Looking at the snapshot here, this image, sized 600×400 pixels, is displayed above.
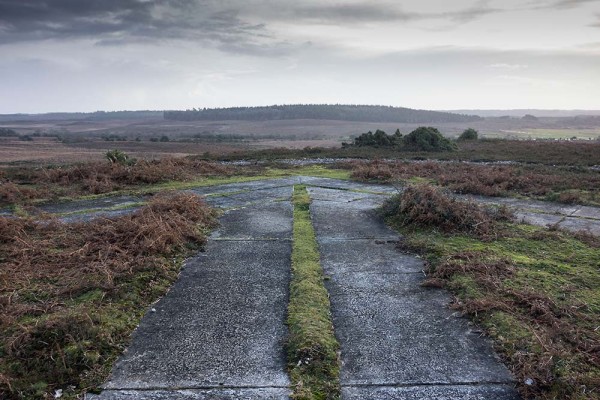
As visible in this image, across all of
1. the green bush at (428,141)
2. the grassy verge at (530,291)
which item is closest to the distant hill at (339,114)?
the green bush at (428,141)

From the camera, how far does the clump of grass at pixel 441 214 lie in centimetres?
761

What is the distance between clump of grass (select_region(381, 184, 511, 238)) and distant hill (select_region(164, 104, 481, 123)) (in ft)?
329

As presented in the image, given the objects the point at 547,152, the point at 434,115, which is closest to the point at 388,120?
the point at 434,115

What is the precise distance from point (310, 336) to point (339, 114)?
11045cm

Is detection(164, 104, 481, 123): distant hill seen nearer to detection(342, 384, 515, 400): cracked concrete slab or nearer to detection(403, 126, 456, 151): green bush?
detection(403, 126, 456, 151): green bush

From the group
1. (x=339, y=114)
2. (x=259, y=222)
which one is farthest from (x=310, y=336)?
(x=339, y=114)

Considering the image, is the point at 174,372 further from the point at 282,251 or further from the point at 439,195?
the point at 439,195

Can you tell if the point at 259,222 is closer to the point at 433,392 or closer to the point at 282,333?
the point at 282,333

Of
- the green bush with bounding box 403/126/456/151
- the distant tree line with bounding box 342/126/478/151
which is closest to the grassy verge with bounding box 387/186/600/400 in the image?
the green bush with bounding box 403/126/456/151

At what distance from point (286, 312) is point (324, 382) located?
1284 millimetres

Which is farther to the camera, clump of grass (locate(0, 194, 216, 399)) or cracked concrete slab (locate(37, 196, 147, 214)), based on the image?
cracked concrete slab (locate(37, 196, 147, 214))

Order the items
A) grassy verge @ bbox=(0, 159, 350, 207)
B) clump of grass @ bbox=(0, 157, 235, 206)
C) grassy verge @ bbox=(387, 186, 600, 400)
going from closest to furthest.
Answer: grassy verge @ bbox=(387, 186, 600, 400) → grassy verge @ bbox=(0, 159, 350, 207) → clump of grass @ bbox=(0, 157, 235, 206)

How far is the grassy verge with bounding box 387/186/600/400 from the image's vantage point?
3473 millimetres

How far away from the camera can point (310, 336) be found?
397 centimetres
